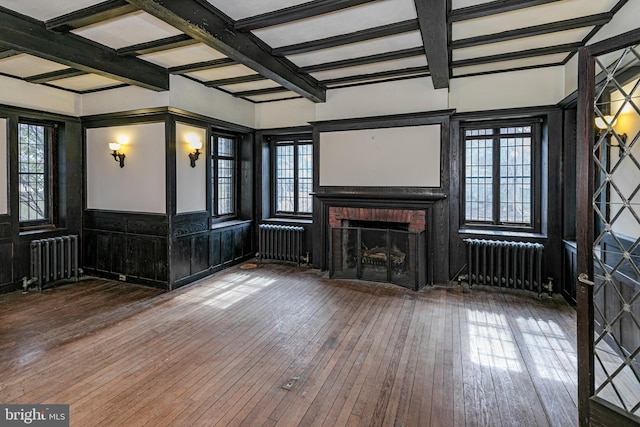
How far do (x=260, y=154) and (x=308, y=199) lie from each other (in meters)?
1.31

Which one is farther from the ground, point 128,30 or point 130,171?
point 128,30

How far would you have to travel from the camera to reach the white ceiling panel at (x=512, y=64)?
4551 millimetres

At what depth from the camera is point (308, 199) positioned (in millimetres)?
6848

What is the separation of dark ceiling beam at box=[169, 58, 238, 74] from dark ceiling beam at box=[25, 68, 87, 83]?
46.0 inches

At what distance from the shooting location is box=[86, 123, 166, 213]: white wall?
5.12m

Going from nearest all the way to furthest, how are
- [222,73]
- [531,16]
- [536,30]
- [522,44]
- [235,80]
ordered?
[531,16], [536,30], [522,44], [222,73], [235,80]

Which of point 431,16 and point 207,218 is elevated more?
point 431,16

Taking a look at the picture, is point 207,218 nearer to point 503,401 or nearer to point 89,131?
point 89,131

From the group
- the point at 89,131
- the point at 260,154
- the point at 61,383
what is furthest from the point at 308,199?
the point at 61,383

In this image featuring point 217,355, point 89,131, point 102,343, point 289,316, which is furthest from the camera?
point 89,131

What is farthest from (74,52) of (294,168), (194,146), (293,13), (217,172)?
(294,168)

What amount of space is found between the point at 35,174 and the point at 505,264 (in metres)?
7.19

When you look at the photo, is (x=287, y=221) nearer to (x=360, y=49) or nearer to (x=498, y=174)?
(x=360, y=49)

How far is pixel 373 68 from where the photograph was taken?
16.3 feet
